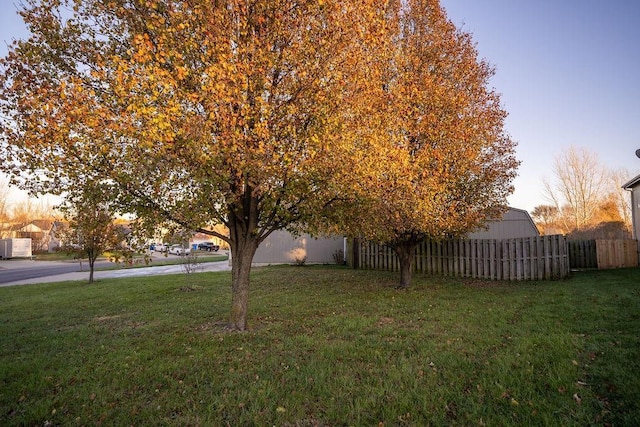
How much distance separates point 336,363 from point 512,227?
1915 cm

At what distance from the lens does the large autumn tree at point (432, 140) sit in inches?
389

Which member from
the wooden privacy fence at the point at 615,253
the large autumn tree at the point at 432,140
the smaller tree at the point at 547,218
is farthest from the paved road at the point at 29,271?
the smaller tree at the point at 547,218

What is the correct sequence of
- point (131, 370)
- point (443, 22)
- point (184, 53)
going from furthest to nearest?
1. point (443, 22)
2. point (184, 53)
3. point (131, 370)

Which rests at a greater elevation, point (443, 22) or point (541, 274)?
point (443, 22)

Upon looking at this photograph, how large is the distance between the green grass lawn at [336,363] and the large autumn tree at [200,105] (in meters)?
1.90

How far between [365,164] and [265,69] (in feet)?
8.88

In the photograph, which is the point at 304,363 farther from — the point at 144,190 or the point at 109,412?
the point at 144,190

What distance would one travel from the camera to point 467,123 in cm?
1165

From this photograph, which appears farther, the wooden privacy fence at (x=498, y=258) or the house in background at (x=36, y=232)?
the house in background at (x=36, y=232)

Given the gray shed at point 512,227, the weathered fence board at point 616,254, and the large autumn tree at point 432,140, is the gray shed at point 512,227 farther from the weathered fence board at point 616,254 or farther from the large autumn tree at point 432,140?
the large autumn tree at point 432,140

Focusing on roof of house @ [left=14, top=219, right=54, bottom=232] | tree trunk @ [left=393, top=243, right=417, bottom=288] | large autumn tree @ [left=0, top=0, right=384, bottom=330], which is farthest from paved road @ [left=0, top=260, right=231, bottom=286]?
roof of house @ [left=14, top=219, right=54, bottom=232]

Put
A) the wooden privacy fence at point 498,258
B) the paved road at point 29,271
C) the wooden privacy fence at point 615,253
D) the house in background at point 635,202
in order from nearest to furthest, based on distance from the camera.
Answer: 1. the wooden privacy fence at point 498,258
2. the wooden privacy fence at point 615,253
3. the house in background at point 635,202
4. the paved road at point 29,271

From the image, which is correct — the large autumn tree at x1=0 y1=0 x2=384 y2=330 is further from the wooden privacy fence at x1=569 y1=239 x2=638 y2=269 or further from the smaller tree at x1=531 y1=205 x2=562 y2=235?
the smaller tree at x1=531 y1=205 x2=562 y2=235

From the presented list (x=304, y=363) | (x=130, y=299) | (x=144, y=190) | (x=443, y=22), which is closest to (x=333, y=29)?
(x=144, y=190)
